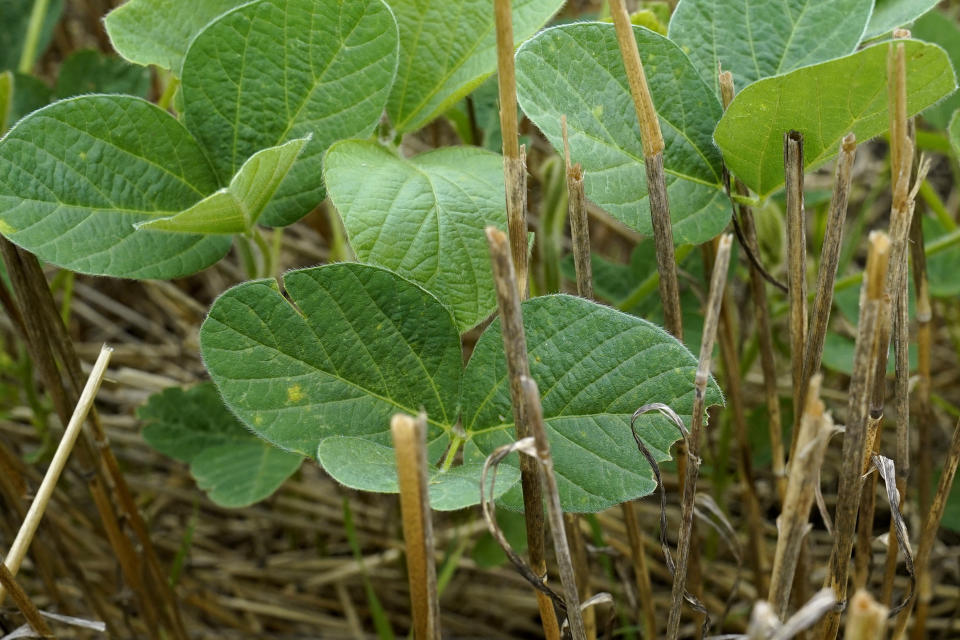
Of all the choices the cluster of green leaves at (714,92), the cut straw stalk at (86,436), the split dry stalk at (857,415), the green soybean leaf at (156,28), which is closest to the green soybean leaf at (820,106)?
the cluster of green leaves at (714,92)

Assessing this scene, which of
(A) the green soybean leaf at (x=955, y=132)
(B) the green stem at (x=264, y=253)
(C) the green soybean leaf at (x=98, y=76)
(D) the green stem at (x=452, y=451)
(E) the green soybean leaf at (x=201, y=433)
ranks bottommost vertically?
(E) the green soybean leaf at (x=201, y=433)

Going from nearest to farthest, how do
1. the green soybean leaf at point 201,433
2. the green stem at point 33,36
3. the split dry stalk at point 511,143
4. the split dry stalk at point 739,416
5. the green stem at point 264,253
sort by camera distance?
the split dry stalk at point 511,143, the green stem at point 264,253, the split dry stalk at point 739,416, the green soybean leaf at point 201,433, the green stem at point 33,36

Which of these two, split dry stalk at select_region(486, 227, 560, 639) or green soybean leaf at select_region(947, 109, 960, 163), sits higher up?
green soybean leaf at select_region(947, 109, 960, 163)

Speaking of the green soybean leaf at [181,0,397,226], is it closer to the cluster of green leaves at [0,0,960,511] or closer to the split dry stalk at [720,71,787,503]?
the cluster of green leaves at [0,0,960,511]

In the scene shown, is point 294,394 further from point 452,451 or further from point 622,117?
point 622,117

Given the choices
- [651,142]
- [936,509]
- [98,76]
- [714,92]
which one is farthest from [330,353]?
[98,76]

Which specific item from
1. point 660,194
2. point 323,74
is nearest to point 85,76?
point 323,74

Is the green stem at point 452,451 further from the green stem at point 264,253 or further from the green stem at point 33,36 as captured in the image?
the green stem at point 33,36

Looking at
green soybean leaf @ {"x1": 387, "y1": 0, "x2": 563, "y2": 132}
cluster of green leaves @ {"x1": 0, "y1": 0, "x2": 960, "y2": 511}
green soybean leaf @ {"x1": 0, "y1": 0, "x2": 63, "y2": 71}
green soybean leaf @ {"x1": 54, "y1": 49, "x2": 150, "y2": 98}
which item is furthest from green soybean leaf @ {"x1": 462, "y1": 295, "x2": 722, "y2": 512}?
green soybean leaf @ {"x1": 0, "y1": 0, "x2": 63, "y2": 71}
